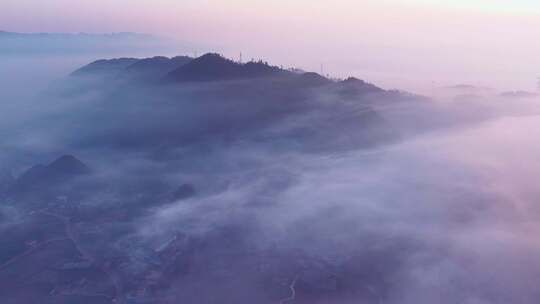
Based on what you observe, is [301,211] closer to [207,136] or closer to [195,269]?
[195,269]

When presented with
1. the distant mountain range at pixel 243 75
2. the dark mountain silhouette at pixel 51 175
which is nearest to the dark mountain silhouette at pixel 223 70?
the distant mountain range at pixel 243 75

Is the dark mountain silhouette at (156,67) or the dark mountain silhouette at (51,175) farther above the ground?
the dark mountain silhouette at (156,67)

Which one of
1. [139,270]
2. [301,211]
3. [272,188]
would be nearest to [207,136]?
[272,188]

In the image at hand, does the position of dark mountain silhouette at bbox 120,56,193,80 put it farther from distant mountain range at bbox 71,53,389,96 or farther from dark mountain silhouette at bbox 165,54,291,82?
dark mountain silhouette at bbox 165,54,291,82

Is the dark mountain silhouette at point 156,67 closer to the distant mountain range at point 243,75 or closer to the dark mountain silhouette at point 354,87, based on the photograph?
the distant mountain range at point 243,75

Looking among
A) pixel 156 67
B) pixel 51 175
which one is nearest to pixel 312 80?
pixel 156 67

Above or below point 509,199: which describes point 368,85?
above

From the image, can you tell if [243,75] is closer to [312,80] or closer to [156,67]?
[312,80]

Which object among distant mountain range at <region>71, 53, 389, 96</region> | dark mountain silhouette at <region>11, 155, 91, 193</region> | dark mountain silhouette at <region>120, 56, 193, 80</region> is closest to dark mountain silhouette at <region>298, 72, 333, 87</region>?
distant mountain range at <region>71, 53, 389, 96</region>
